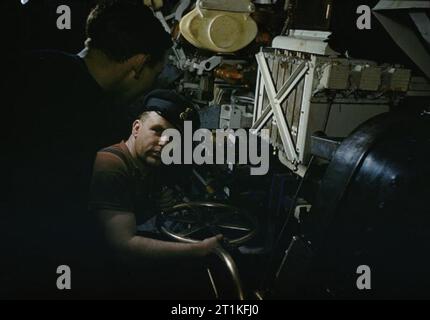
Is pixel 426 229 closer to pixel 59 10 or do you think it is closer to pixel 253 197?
pixel 253 197

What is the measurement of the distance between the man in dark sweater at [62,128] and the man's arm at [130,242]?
562 mm

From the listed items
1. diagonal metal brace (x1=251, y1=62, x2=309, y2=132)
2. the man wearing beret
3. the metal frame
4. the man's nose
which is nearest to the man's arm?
the man wearing beret

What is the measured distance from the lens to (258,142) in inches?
308

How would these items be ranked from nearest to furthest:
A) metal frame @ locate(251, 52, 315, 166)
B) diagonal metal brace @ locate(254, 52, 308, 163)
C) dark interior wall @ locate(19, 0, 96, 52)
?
1. metal frame @ locate(251, 52, 315, 166)
2. diagonal metal brace @ locate(254, 52, 308, 163)
3. dark interior wall @ locate(19, 0, 96, 52)

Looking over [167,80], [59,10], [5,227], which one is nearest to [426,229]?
[5,227]

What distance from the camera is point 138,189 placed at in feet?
16.0

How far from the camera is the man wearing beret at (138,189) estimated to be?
3.35 m

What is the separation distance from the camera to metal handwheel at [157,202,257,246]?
13.8 feet

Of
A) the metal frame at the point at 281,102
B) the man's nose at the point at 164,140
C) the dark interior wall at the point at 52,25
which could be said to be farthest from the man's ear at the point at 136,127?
the dark interior wall at the point at 52,25

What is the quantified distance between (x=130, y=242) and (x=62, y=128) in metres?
1.48

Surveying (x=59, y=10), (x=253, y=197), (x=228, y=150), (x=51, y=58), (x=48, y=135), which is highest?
(x=59, y=10)

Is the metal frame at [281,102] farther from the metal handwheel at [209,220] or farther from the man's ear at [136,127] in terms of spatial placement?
the man's ear at [136,127]

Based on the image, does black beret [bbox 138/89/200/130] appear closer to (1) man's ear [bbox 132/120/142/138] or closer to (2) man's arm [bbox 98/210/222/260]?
(1) man's ear [bbox 132/120/142/138]
